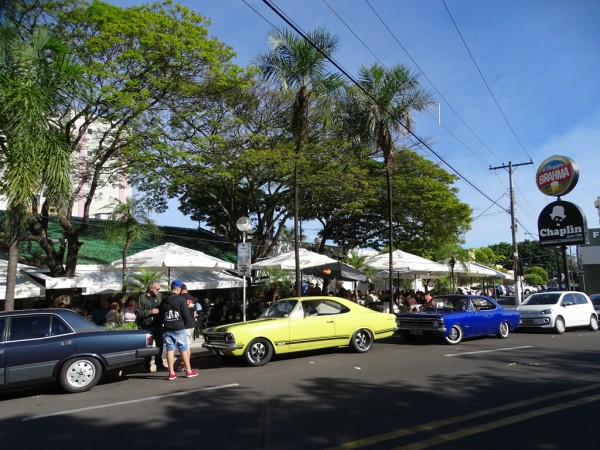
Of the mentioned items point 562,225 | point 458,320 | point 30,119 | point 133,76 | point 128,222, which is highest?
point 133,76

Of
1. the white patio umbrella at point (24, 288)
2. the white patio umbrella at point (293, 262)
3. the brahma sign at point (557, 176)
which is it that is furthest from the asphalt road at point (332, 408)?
the brahma sign at point (557, 176)

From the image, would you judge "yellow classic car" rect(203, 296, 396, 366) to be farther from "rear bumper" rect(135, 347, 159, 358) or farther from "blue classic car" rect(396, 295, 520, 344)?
"rear bumper" rect(135, 347, 159, 358)

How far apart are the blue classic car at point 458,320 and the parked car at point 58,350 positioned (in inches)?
295

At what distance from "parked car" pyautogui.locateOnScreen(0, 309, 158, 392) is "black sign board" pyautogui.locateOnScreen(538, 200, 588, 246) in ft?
75.1

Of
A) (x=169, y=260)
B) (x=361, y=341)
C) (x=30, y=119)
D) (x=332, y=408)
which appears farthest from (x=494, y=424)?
(x=169, y=260)

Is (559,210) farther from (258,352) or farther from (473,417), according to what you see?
(473,417)

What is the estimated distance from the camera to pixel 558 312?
52.7 ft

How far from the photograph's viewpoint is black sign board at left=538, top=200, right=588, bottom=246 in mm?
24375

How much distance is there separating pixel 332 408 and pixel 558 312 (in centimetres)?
1263

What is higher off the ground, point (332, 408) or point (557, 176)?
point (557, 176)

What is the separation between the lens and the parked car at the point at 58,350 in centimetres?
751

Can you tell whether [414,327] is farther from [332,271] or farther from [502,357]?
[332,271]

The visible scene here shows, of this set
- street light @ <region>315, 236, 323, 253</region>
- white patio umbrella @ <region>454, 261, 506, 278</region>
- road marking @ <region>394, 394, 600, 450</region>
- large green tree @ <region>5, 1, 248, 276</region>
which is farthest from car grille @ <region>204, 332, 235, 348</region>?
street light @ <region>315, 236, 323, 253</region>

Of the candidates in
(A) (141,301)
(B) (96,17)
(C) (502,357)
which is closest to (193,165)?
(B) (96,17)
